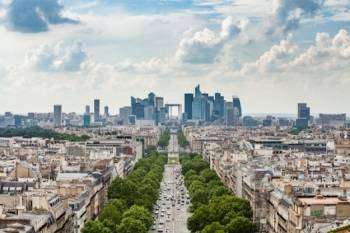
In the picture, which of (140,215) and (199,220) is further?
(199,220)

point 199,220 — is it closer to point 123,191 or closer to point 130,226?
point 130,226

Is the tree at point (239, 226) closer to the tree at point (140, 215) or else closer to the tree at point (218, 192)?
the tree at point (140, 215)

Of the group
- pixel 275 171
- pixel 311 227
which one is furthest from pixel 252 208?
pixel 311 227

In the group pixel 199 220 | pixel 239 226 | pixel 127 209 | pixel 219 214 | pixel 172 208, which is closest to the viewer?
pixel 239 226

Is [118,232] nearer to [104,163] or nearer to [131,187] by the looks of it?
[131,187]

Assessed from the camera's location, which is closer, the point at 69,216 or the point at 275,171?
the point at 69,216

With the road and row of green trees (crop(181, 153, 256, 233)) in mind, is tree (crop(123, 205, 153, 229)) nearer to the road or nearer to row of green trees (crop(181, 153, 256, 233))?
the road

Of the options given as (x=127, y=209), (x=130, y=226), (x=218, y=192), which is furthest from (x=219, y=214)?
(x=218, y=192)
